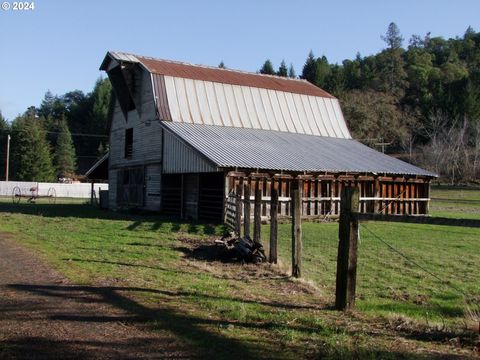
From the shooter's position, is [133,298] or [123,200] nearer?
[133,298]

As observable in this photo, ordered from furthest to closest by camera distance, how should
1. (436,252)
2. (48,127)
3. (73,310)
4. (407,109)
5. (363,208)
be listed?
1. (48,127)
2. (407,109)
3. (363,208)
4. (436,252)
5. (73,310)

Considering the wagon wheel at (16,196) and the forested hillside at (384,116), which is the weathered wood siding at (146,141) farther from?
the forested hillside at (384,116)

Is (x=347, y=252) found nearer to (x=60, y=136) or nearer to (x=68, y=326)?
(x=68, y=326)

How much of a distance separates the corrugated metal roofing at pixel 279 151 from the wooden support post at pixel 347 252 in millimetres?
14545

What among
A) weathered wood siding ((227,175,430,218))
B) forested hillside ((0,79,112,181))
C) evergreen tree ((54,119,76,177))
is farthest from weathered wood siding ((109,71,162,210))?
evergreen tree ((54,119,76,177))

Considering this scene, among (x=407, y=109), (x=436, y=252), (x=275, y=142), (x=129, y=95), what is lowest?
(x=436, y=252)

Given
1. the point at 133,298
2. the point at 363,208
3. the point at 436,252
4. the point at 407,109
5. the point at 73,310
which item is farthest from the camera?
the point at 407,109

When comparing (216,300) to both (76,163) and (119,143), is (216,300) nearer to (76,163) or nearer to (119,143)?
(119,143)

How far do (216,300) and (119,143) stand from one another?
27498 millimetres

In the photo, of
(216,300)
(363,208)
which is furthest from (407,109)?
(216,300)

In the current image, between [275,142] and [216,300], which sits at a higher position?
[275,142]

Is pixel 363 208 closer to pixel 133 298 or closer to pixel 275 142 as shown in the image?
pixel 275 142

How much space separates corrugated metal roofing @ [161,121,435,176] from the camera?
918 inches

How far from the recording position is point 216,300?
278 inches
